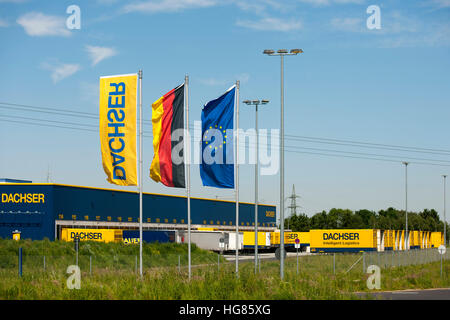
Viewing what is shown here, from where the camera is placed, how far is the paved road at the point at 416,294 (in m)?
25.7

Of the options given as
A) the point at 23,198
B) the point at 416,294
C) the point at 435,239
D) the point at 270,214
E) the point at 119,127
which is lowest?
the point at 435,239

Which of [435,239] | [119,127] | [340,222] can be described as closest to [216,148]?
[119,127]

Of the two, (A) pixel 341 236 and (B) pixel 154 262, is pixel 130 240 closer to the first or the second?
(B) pixel 154 262

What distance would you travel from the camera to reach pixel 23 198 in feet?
201

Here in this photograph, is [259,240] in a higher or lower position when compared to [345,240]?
lower

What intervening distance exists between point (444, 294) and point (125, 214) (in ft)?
156

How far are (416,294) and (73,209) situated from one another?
4257 centimetres

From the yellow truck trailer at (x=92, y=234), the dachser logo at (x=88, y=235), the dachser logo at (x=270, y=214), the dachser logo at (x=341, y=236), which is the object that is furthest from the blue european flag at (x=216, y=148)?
the dachser logo at (x=270, y=214)

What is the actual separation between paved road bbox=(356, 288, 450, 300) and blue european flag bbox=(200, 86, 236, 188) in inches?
297

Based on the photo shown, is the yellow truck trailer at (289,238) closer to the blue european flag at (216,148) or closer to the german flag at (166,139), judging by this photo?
the blue european flag at (216,148)

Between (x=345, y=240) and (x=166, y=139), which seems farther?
(x=345, y=240)

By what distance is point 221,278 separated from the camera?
803 inches
